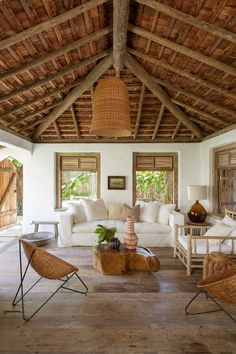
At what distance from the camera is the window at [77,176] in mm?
6723

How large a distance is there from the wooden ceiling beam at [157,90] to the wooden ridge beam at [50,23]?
4.58 ft

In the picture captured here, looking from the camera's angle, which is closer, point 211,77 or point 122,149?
point 211,77

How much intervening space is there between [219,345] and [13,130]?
545 centimetres

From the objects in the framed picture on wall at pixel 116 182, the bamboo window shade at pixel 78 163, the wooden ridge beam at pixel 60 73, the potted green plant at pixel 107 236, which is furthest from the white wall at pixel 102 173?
the potted green plant at pixel 107 236

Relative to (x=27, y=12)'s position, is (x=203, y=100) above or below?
below

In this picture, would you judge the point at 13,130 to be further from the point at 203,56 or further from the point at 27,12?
the point at 203,56

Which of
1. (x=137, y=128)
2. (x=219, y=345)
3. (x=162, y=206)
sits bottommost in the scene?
(x=219, y=345)

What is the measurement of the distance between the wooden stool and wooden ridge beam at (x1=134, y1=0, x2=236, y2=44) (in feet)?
8.75

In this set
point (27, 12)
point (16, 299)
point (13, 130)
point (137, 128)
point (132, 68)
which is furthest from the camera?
point (137, 128)

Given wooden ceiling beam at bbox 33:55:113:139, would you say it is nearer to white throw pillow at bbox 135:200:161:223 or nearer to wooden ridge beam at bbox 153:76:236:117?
wooden ridge beam at bbox 153:76:236:117

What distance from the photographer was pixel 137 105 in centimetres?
571

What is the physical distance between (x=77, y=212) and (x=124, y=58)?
338 centimetres

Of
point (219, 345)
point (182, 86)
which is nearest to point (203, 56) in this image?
point (182, 86)

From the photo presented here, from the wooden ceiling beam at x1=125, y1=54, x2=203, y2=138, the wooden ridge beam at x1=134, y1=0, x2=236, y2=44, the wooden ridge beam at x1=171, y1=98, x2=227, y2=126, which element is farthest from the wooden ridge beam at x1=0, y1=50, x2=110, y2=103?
the wooden ridge beam at x1=171, y1=98, x2=227, y2=126
